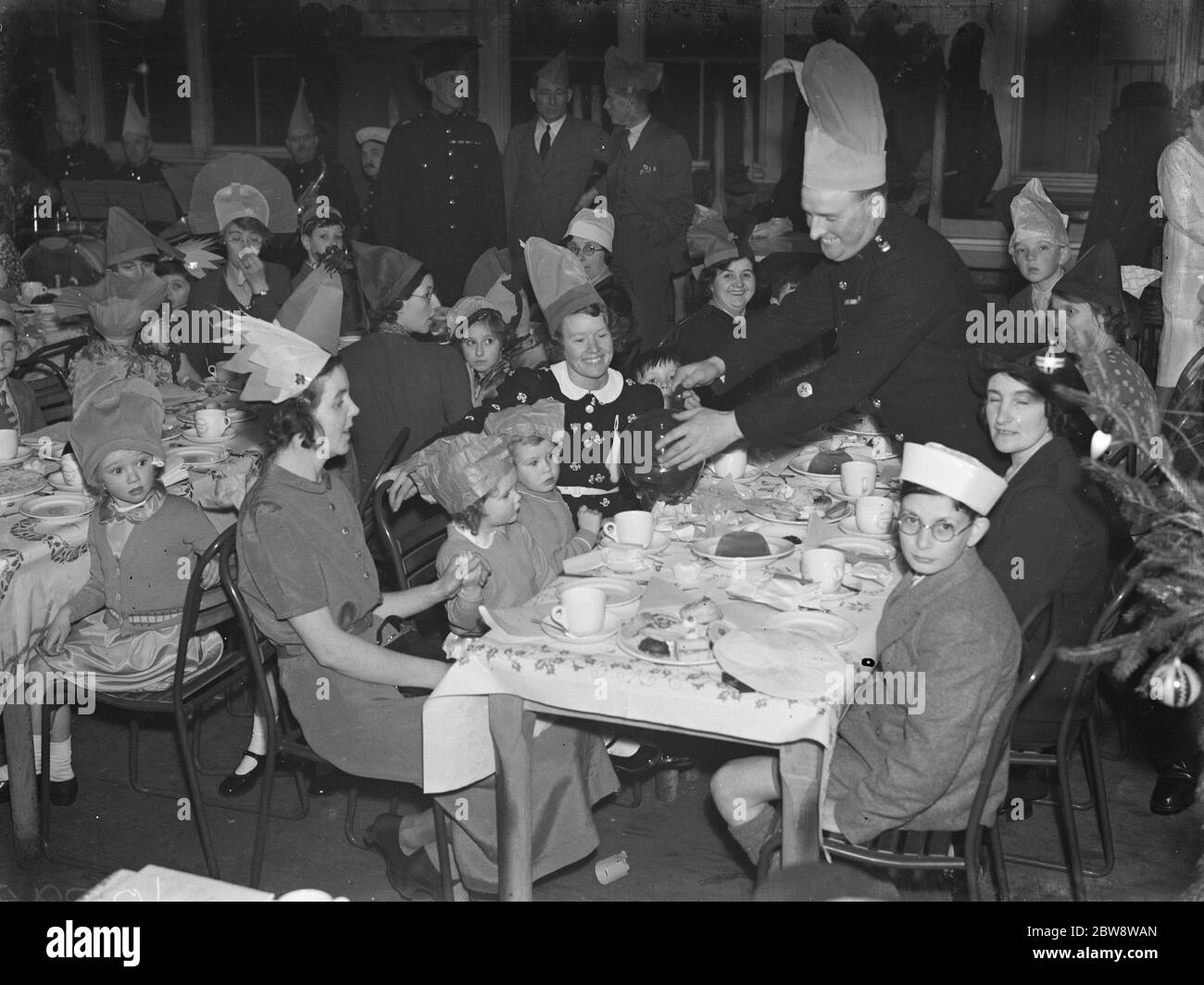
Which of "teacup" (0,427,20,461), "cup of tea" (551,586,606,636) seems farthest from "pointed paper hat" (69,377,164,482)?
"cup of tea" (551,586,606,636)

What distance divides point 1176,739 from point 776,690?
2087mm

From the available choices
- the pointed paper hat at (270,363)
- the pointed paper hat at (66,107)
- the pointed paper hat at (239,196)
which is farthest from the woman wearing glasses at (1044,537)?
the pointed paper hat at (66,107)

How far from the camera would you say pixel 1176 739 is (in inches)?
158

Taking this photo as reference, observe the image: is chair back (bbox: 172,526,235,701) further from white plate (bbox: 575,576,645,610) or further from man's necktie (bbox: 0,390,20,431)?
man's necktie (bbox: 0,390,20,431)

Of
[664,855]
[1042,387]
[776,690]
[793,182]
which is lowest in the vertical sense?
[664,855]

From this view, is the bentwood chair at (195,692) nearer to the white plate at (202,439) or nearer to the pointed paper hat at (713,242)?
the white plate at (202,439)

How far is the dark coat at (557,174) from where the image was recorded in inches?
262

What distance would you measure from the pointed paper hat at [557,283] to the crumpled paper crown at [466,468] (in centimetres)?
91

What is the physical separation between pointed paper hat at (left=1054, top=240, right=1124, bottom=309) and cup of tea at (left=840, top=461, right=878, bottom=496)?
3.51ft

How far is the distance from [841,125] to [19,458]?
275cm

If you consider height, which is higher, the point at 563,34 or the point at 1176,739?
the point at 563,34
